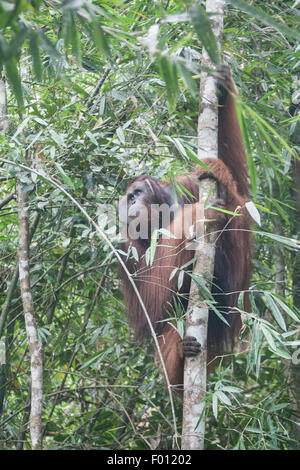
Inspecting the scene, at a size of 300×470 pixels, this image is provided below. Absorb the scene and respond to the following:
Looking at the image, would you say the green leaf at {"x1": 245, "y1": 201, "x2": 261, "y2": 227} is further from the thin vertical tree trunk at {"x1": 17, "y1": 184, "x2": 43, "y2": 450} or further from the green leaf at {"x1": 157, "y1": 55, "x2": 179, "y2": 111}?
the thin vertical tree trunk at {"x1": 17, "y1": 184, "x2": 43, "y2": 450}

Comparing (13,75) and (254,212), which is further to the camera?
(254,212)

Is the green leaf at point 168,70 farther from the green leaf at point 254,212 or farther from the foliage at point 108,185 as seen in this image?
the foliage at point 108,185

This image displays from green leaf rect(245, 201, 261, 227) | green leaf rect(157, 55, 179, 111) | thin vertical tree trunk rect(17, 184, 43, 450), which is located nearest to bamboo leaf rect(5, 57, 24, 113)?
green leaf rect(157, 55, 179, 111)

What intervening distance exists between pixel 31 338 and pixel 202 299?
829 millimetres

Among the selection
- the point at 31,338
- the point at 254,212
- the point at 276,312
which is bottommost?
the point at 31,338

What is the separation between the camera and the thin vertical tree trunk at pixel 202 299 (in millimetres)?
2238

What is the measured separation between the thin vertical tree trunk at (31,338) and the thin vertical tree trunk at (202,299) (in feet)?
2.11

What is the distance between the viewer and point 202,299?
240 cm

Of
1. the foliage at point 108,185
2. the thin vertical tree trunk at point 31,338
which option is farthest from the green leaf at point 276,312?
the thin vertical tree trunk at point 31,338

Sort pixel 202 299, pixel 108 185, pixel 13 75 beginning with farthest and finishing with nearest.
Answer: pixel 108 185 → pixel 202 299 → pixel 13 75

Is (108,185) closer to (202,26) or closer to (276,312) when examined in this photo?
(276,312)

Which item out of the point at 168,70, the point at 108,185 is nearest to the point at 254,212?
the point at 168,70

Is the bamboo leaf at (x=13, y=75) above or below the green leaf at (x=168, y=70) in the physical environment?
above

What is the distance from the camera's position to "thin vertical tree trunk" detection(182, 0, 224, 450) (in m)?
2.24
